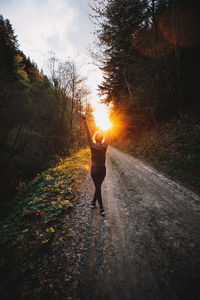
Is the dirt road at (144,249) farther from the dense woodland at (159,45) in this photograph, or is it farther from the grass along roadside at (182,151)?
the dense woodland at (159,45)

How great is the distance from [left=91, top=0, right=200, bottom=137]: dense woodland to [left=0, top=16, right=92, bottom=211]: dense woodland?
24.6ft

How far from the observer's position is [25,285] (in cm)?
196

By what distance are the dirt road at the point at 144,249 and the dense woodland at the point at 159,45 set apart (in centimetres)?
858

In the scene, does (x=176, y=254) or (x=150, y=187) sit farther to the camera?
(x=150, y=187)

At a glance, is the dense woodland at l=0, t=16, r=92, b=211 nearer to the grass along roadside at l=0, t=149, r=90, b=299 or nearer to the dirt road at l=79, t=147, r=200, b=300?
the grass along roadside at l=0, t=149, r=90, b=299

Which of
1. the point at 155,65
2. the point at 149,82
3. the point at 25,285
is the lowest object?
the point at 25,285

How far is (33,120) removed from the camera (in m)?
9.87

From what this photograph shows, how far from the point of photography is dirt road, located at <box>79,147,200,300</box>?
192 centimetres

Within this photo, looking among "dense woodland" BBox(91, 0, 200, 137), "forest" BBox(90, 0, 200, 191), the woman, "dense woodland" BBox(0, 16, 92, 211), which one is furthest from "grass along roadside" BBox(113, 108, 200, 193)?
"dense woodland" BBox(0, 16, 92, 211)

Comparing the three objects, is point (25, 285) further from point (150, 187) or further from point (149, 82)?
point (149, 82)

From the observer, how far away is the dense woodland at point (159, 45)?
795 centimetres

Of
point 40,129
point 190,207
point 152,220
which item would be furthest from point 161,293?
point 40,129

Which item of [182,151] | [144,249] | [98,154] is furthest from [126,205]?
[182,151]

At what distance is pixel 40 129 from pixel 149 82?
11.1 metres
